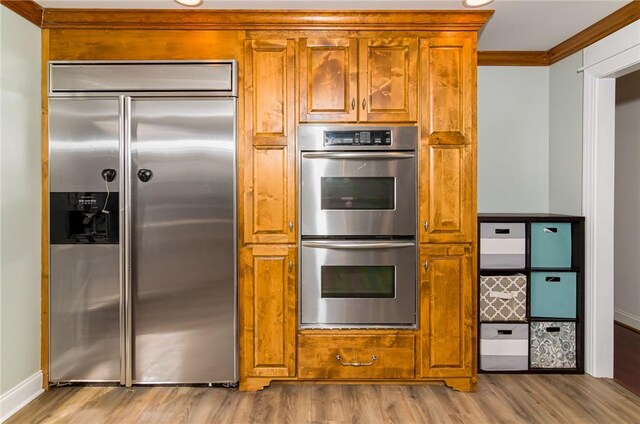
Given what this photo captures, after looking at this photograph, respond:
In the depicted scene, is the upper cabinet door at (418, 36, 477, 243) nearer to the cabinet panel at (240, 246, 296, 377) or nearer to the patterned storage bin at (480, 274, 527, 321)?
the patterned storage bin at (480, 274, 527, 321)

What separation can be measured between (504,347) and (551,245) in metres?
0.81

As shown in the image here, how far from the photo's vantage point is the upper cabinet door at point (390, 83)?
2703 millimetres

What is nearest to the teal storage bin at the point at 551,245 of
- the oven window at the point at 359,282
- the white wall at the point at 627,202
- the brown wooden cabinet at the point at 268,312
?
the oven window at the point at 359,282

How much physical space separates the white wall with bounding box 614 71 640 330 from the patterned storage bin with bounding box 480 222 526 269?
1.85 meters

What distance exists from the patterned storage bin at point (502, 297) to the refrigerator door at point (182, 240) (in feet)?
5.72

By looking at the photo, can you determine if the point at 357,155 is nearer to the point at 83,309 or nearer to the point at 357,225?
the point at 357,225

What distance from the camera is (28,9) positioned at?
2.52 m

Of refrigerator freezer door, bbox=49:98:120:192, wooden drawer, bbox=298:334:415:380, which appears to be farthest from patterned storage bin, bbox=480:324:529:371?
refrigerator freezer door, bbox=49:98:120:192

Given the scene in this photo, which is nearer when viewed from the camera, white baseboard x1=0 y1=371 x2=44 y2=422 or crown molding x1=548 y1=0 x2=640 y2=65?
white baseboard x1=0 y1=371 x2=44 y2=422

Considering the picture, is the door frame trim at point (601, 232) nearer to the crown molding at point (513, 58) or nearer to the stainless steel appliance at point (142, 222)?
the crown molding at point (513, 58)

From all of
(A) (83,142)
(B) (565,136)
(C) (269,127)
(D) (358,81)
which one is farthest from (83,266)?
(B) (565,136)

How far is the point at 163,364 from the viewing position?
2.71 metres

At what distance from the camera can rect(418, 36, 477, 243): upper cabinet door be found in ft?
8.87

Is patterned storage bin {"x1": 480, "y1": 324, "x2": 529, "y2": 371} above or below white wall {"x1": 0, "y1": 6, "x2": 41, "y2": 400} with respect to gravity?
below
